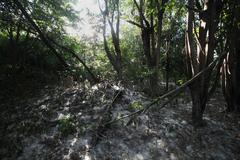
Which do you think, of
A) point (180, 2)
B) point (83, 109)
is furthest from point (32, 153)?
point (180, 2)

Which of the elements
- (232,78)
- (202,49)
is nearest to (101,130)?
(202,49)

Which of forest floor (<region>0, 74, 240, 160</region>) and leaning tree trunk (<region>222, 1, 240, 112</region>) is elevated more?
leaning tree trunk (<region>222, 1, 240, 112</region>)

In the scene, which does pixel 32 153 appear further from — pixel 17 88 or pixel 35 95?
pixel 17 88

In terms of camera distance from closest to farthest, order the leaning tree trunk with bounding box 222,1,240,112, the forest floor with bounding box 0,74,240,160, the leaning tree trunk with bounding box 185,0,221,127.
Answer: the forest floor with bounding box 0,74,240,160
the leaning tree trunk with bounding box 185,0,221,127
the leaning tree trunk with bounding box 222,1,240,112

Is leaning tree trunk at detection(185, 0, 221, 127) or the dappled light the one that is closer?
the dappled light

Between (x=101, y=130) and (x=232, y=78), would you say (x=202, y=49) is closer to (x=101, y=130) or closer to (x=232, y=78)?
(x=232, y=78)

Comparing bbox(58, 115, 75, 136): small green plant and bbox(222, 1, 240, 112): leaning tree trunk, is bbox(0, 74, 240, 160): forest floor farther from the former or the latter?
bbox(222, 1, 240, 112): leaning tree trunk

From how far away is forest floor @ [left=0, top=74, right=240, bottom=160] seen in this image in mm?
3564

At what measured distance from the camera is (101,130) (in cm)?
A: 400

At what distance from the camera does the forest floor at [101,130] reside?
3.56 metres

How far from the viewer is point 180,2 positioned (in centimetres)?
441

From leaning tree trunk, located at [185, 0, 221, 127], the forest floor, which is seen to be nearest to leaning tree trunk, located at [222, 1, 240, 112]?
the forest floor

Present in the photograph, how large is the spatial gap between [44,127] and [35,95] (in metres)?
1.75

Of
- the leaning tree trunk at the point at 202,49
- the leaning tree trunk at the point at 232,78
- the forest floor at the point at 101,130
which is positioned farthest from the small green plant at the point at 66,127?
the leaning tree trunk at the point at 232,78
